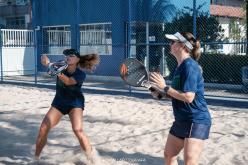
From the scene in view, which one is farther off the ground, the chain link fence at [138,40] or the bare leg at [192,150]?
the chain link fence at [138,40]

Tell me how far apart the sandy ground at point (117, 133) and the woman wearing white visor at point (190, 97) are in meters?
1.91

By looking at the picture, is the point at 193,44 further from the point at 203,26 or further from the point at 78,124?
the point at 203,26

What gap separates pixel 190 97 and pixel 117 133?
4.13m

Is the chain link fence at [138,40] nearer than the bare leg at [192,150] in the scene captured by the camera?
No

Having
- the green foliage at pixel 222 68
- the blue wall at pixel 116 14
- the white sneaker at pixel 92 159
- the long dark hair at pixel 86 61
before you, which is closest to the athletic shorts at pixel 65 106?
the long dark hair at pixel 86 61

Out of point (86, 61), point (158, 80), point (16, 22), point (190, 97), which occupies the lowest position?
point (190, 97)

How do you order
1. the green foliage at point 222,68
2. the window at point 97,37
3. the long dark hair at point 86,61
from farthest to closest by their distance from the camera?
the window at point 97,37
the green foliage at point 222,68
the long dark hair at point 86,61

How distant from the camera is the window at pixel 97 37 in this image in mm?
19078

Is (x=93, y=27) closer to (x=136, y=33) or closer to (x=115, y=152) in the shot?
(x=136, y=33)

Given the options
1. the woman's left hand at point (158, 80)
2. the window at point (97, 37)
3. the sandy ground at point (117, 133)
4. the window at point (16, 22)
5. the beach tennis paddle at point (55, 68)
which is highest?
the window at point (16, 22)

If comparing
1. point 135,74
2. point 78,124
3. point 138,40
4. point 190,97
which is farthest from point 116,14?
point 190,97

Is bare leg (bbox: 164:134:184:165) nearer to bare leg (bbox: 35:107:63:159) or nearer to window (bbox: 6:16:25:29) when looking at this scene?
bare leg (bbox: 35:107:63:159)

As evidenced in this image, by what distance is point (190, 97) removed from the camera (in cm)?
374

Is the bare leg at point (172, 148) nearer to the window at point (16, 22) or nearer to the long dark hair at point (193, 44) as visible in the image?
the long dark hair at point (193, 44)
